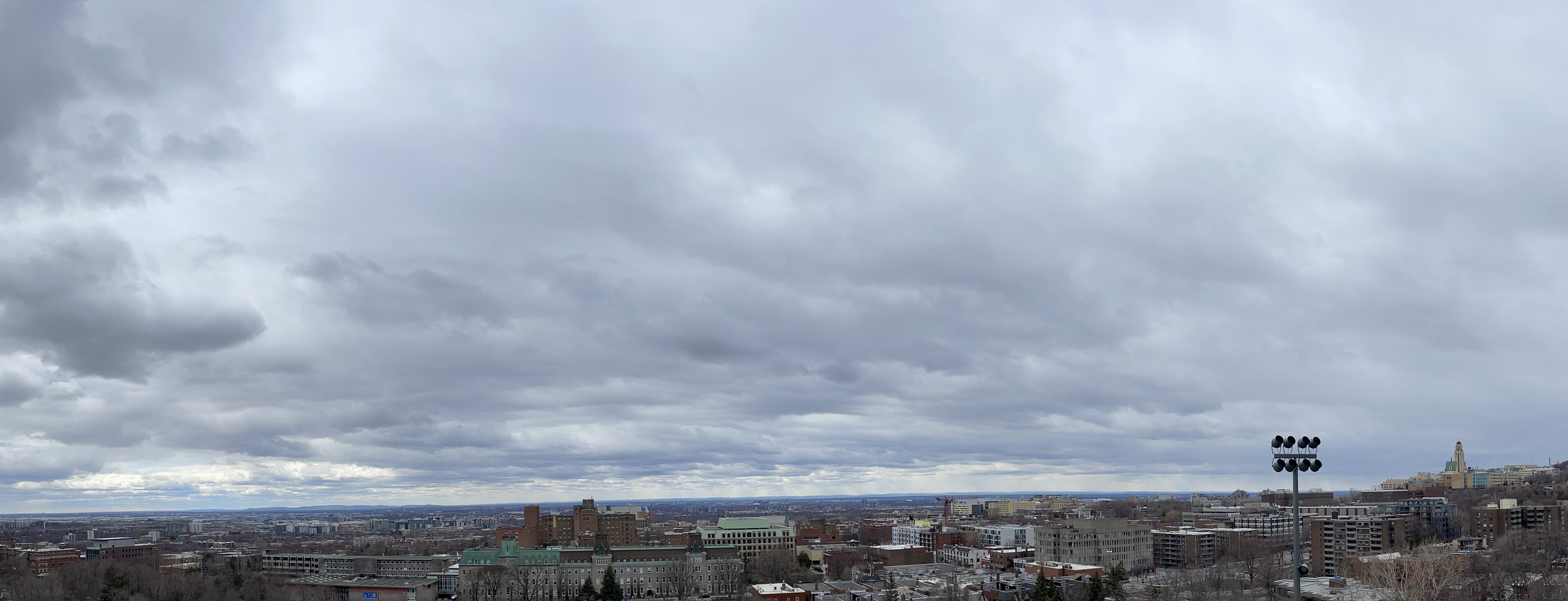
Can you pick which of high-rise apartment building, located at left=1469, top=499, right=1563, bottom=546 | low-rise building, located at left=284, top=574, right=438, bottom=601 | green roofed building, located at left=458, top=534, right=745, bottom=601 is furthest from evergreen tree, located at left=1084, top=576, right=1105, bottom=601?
high-rise apartment building, located at left=1469, top=499, right=1563, bottom=546

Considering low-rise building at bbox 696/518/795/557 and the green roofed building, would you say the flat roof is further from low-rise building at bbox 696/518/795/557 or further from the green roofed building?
low-rise building at bbox 696/518/795/557

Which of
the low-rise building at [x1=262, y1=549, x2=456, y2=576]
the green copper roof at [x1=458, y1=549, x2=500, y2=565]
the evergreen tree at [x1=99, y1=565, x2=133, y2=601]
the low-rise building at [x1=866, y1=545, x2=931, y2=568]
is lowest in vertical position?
the low-rise building at [x1=262, y1=549, x2=456, y2=576]

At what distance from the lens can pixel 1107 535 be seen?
174125 mm

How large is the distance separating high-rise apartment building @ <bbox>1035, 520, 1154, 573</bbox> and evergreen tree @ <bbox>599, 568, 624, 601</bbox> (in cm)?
6650

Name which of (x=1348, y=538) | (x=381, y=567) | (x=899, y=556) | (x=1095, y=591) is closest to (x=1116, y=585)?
(x=1095, y=591)

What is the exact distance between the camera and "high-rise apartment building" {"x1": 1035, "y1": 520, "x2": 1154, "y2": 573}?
16838cm

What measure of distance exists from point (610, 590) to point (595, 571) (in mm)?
36686

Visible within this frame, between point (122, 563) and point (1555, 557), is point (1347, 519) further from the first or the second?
point (122, 563)

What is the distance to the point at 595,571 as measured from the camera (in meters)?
156

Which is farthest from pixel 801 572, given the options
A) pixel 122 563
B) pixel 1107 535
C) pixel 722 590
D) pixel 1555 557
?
pixel 122 563

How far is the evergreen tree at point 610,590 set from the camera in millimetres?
119688

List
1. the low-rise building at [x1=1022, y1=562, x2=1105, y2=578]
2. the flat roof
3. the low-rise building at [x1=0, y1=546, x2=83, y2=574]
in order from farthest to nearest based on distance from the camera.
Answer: the low-rise building at [x1=0, y1=546, x2=83, y2=574]
the flat roof
the low-rise building at [x1=1022, y1=562, x2=1105, y2=578]

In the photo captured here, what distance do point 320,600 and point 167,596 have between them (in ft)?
53.9

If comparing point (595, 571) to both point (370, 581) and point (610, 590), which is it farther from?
point (610, 590)
